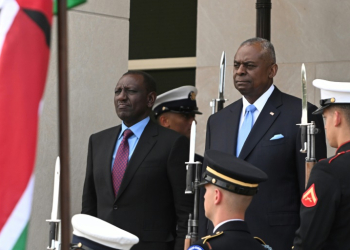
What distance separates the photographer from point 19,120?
8.96 ft

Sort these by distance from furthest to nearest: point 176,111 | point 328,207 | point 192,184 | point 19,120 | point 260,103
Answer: point 176,111, point 260,103, point 192,184, point 328,207, point 19,120

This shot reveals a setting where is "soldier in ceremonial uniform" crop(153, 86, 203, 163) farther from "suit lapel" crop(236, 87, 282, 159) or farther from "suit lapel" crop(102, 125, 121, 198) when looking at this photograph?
"suit lapel" crop(236, 87, 282, 159)

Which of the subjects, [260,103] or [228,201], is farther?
[260,103]

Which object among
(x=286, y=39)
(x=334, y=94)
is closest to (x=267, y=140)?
(x=334, y=94)

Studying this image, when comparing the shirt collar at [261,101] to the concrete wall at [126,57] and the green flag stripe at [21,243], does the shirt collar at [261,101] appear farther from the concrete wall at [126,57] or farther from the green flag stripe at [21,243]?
the green flag stripe at [21,243]

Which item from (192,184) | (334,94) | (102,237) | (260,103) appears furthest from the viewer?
(260,103)

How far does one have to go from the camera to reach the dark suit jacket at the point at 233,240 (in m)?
3.51

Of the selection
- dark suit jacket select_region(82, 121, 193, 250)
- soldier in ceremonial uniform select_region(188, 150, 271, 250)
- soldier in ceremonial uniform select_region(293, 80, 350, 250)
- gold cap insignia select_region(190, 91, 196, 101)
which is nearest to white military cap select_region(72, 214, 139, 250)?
soldier in ceremonial uniform select_region(188, 150, 271, 250)

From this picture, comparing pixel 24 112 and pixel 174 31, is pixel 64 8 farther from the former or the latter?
pixel 174 31

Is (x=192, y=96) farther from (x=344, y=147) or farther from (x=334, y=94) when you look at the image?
(x=344, y=147)

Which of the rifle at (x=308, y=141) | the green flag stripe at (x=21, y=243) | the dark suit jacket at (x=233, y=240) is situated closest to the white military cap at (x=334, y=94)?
the rifle at (x=308, y=141)

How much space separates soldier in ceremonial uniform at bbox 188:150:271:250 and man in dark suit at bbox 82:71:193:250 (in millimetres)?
1291

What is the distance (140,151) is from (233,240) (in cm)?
185

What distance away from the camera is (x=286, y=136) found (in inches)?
189
